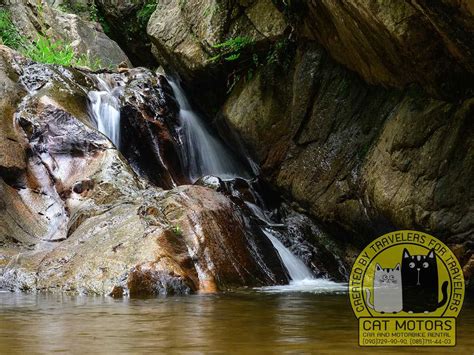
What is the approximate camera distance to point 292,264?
8.65 m

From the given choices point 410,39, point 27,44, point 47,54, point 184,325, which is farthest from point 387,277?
point 27,44

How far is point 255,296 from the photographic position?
6125 millimetres

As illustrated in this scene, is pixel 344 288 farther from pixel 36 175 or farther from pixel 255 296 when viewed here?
pixel 36 175

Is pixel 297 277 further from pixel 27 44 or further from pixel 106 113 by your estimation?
pixel 27 44

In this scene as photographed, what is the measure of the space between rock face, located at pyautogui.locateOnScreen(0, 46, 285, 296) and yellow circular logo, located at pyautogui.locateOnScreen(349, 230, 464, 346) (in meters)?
1.47

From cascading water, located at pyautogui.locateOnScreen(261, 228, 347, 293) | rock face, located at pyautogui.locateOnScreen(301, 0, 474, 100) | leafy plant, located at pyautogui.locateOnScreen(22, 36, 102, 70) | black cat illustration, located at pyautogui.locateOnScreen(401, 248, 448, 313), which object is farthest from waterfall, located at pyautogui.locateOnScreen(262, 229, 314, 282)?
leafy plant, located at pyautogui.locateOnScreen(22, 36, 102, 70)

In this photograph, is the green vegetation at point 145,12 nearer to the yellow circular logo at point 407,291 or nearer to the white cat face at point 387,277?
the yellow circular logo at point 407,291

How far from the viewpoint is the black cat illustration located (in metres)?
5.48

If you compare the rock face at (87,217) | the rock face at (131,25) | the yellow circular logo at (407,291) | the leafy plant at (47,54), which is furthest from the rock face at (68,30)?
the yellow circular logo at (407,291)

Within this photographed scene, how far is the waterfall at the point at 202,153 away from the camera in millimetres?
12016

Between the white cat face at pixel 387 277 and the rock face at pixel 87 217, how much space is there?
1260mm

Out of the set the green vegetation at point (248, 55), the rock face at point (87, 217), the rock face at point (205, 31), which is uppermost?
the rock face at point (205, 31)

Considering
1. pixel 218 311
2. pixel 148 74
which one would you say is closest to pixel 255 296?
pixel 218 311

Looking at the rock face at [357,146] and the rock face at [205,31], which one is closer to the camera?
the rock face at [357,146]
